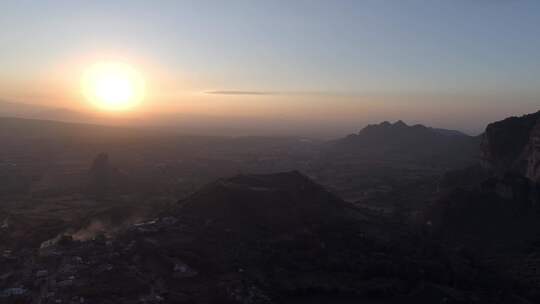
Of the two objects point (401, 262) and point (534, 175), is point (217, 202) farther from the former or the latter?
point (534, 175)

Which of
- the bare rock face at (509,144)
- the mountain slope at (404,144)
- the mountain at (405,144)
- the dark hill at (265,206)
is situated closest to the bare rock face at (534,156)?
the bare rock face at (509,144)

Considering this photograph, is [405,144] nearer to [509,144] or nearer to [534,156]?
[509,144]

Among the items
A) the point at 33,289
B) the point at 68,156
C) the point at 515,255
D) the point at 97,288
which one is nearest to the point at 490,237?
the point at 515,255

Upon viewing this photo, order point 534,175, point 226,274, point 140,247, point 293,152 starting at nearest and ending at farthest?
point 226,274 < point 140,247 < point 534,175 < point 293,152

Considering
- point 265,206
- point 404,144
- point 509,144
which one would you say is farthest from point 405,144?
point 265,206

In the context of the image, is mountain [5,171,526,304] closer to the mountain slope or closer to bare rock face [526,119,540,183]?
bare rock face [526,119,540,183]

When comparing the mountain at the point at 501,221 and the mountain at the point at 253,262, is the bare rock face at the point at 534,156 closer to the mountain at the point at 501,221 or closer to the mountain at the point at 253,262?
the mountain at the point at 501,221

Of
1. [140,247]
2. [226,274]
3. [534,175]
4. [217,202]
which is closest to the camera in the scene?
[226,274]

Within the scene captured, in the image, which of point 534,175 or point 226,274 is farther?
point 534,175

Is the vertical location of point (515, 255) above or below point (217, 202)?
below
